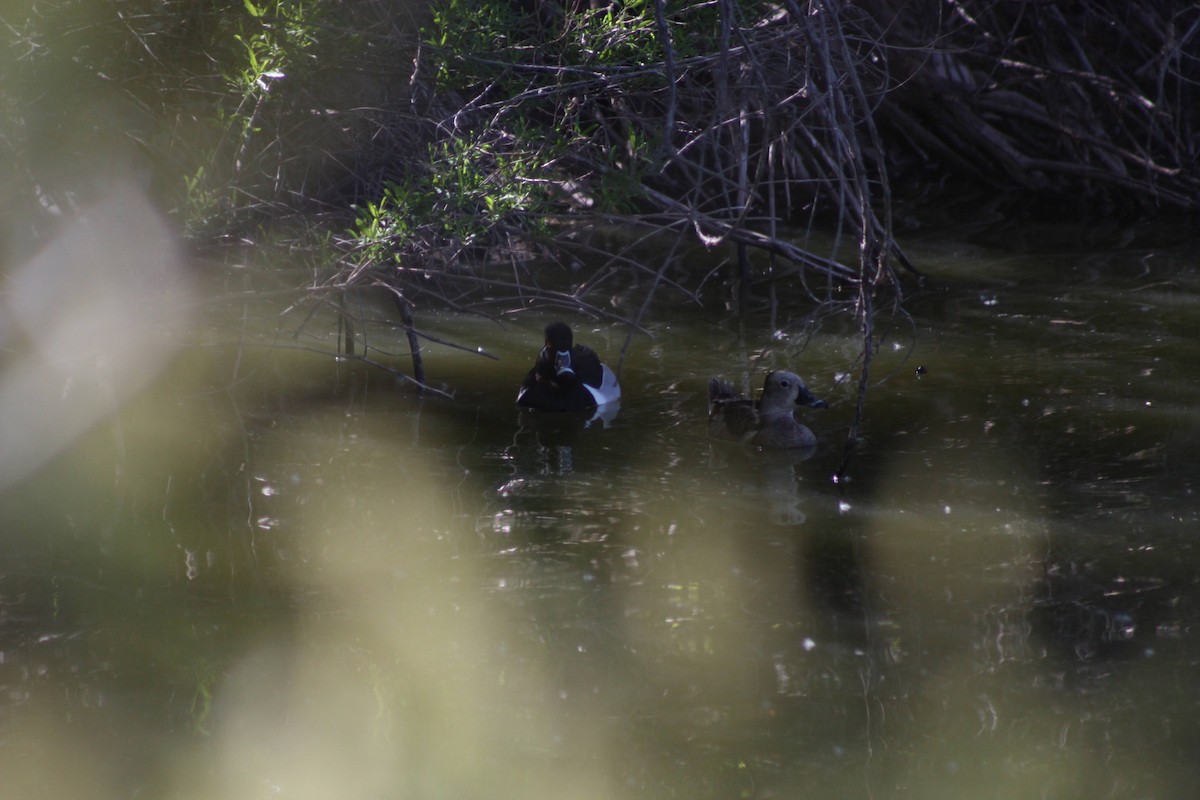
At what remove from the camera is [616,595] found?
4410 mm

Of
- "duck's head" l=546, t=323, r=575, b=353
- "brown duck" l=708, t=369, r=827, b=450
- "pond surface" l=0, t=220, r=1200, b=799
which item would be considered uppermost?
"duck's head" l=546, t=323, r=575, b=353

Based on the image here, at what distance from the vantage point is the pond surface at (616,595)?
3.50 m

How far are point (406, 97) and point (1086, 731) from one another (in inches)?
155

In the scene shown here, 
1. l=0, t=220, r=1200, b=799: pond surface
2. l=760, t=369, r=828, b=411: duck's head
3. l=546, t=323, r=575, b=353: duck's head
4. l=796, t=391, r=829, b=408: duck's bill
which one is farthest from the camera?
l=546, t=323, r=575, b=353: duck's head

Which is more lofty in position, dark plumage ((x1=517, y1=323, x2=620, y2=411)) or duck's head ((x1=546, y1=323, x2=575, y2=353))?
duck's head ((x1=546, y1=323, x2=575, y2=353))

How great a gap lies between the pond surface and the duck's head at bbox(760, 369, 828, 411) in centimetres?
14

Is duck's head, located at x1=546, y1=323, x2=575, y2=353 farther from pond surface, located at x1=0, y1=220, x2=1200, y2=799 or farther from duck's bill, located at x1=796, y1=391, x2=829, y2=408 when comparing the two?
duck's bill, located at x1=796, y1=391, x2=829, y2=408

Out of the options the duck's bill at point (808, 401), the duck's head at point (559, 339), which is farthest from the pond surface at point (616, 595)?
the duck's head at point (559, 339)

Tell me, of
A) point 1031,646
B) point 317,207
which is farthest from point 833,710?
point 317,207

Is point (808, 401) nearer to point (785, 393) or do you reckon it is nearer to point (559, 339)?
point (785, 393)

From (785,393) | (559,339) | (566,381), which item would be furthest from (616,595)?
(559,339)

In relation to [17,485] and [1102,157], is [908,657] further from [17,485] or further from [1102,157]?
[1102,157]

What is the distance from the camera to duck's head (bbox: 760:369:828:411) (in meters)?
6.24

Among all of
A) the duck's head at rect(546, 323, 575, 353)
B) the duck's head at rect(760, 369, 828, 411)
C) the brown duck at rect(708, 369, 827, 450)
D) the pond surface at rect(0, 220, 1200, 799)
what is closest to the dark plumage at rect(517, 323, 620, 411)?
the duck's head at rect(546, 323, 575, 353)
